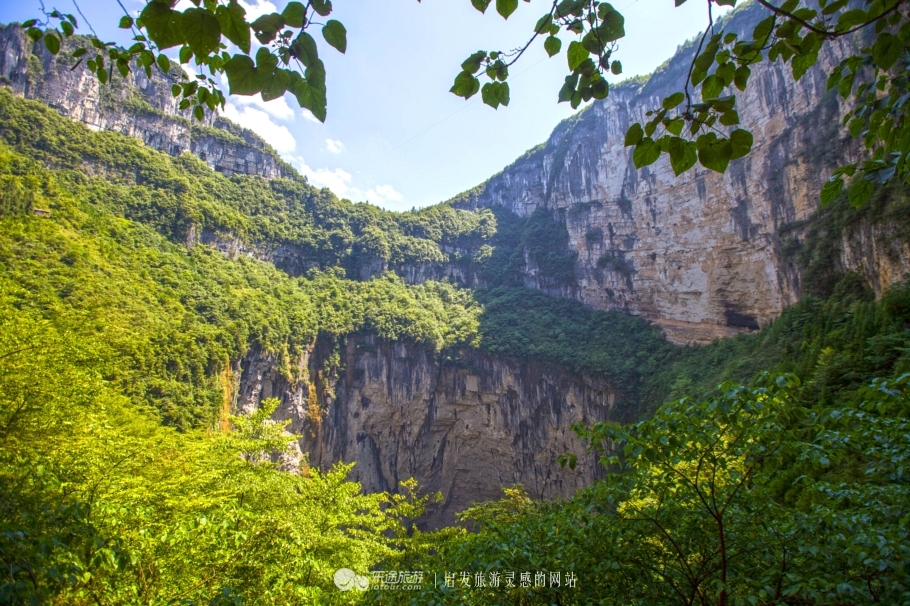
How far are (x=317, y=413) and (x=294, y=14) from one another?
31537mm

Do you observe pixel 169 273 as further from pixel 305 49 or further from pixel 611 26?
pixel 611 26

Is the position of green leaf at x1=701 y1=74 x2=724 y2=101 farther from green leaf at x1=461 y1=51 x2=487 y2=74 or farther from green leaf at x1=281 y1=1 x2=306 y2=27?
green leaf at x1=281 y1=1 x2=306 y2=27

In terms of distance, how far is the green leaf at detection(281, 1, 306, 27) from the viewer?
100cm

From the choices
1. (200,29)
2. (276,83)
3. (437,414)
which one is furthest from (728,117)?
(437,414)

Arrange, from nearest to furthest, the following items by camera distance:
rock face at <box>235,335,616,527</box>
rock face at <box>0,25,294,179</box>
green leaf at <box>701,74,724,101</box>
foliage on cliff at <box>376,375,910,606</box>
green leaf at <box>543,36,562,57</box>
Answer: green leaf at <box>701,74,724,101</box> < green leaf at <box>543,36,562,57</box> < foliage on cliff at <box>376,375,910,606</box> < rock face at <box>235,335,616,527</box> < rock face at <box>0,25,294,179</box>

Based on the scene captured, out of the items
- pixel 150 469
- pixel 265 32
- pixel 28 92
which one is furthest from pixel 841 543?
pixel 28 92

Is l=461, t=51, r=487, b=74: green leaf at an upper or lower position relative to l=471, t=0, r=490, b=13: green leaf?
lower

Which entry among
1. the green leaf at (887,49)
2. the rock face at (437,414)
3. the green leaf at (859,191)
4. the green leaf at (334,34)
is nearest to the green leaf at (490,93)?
the green leaf at (334,34)

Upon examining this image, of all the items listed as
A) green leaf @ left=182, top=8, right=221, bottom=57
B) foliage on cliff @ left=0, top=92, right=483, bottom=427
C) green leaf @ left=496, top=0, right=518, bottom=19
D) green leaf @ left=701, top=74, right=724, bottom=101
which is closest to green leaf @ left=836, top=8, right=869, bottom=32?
green leaf @ left=701, top=74, right=724, bottom=101

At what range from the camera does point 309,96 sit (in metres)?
1.07

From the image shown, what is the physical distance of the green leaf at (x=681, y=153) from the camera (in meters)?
1.11

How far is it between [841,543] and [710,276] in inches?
1064

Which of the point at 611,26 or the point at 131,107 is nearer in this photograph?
the point at 611,26

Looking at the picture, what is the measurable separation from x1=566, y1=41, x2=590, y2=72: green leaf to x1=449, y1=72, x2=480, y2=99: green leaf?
0.33 m
